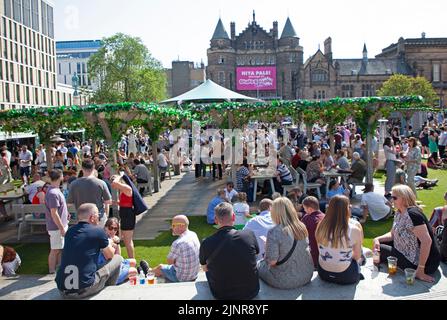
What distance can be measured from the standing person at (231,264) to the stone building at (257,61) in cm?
7936

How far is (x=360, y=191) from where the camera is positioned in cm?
1411

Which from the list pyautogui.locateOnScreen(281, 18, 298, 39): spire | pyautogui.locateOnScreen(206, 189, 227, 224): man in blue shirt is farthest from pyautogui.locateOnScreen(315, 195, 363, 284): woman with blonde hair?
pyautogui.locateOnScreen(281, 18, 298, 39): spire

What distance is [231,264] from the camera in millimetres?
4469

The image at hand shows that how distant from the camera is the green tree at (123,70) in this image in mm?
60062

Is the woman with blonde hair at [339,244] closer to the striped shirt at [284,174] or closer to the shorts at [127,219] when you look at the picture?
the shorts at [127,219]

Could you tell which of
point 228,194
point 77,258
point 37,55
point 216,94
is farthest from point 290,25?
point 77,258

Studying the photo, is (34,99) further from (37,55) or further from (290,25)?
(290,25)

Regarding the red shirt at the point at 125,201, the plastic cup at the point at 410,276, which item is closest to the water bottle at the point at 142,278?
the red shirt at the point at 125,201

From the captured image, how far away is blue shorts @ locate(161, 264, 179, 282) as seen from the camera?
5.65 metres

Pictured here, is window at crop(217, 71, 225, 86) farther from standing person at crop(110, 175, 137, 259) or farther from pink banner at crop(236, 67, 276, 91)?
standing person at crop(110, 175, 137, 259)

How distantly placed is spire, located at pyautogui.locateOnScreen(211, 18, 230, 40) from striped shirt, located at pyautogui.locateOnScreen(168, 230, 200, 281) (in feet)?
273

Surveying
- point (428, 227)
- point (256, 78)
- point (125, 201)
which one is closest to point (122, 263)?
point (125, 201)

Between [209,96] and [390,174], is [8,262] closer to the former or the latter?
[390,174]

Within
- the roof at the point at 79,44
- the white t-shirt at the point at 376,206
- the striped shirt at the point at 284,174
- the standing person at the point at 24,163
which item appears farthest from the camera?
the roof at the point at 79,44
